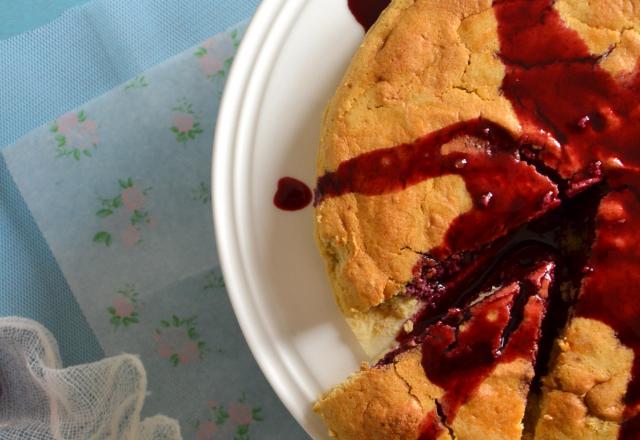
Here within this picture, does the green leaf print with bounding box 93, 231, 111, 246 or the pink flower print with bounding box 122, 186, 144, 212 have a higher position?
the pink flower print with bounding box 122, 186, 144, 212

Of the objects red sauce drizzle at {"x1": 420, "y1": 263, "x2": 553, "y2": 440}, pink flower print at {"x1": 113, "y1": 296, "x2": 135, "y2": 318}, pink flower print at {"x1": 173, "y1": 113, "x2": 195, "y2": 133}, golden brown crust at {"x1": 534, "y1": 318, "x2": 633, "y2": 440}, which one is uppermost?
pink flower print at {"x1": 173, "y1": 113, "x2": 195, "y2": 133}

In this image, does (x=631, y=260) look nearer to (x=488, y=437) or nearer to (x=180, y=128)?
(x=488, y=437)

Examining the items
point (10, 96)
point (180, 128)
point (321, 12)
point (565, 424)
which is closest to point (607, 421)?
point (565, 424)

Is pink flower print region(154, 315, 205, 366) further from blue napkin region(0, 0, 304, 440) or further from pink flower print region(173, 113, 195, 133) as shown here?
pink flower print region(173, 113, 195, 133)

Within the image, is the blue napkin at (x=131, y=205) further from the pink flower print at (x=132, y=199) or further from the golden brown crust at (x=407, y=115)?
the golden brown crust at (x=407, y=115)

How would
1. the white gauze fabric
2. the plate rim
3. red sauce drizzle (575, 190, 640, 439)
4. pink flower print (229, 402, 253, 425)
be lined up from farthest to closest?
pink flower print (229, 402, 253, 425) → the white gauze fabric → the plate rim → red sauce drizzle (575, 190, 640, 439)

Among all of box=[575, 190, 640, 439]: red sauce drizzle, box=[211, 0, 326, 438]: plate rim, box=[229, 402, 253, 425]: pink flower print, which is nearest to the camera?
box=[575, 190, 640, 439]: red sauce drizzle

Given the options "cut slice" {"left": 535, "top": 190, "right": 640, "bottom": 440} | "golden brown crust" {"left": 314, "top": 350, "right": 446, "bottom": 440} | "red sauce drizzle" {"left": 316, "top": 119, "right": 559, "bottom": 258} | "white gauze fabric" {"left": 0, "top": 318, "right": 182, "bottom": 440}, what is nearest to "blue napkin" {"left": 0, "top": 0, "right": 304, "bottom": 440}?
"white gauze fabric" {"left": 0, "top": 318, "right": 182, "bottom": 440}

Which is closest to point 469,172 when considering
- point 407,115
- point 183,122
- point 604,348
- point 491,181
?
point 491,181
